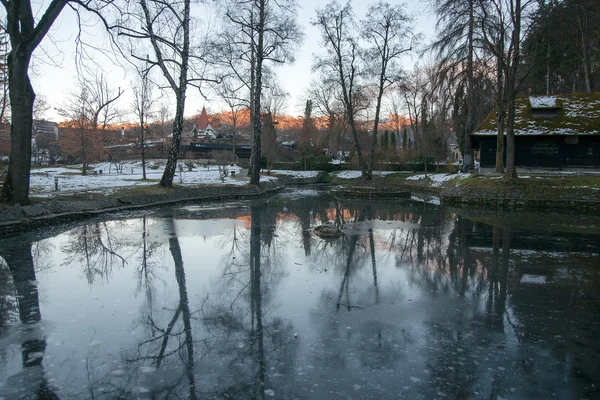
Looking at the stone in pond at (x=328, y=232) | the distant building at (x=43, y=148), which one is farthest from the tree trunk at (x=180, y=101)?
the distant building at (x=43, y=148)

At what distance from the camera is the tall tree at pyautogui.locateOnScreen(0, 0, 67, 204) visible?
489 inches

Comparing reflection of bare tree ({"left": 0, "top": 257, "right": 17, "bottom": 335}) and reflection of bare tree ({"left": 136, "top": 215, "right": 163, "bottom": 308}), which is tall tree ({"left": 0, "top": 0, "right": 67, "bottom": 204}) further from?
reflection of bare tree ({"left": 0, "top": 257, "right": 17, "bottom": 335})

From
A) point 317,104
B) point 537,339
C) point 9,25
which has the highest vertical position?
point 317,104

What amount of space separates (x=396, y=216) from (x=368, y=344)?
1264cm

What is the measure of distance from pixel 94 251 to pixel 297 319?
6.48 m

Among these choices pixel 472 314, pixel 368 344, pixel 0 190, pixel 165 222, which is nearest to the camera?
pixel 368 344

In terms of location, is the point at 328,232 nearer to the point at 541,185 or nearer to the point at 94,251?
the point at 94,251

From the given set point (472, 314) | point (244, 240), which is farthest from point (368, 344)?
point (244, 240)

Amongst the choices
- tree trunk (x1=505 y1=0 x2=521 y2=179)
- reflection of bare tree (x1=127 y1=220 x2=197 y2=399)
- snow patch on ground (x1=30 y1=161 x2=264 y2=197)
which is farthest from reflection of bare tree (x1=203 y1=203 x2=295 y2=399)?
tree trunk (x1=505 y1=0 x2=521 y2=179)

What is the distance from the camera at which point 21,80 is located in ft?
41.3

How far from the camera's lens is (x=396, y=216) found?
17031mm

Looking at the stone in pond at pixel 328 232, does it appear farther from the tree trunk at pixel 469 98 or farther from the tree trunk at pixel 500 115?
the tree trunk at pixel 469 98

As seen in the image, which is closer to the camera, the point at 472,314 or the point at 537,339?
the point at 537,339

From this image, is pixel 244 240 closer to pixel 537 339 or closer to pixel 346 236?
pixel 346 236
